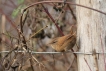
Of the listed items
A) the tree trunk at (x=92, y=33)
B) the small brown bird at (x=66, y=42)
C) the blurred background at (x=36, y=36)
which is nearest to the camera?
the tree trunk at (x=92, y=33)

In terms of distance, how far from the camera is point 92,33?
239cm

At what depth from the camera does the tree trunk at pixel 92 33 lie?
2.35 metres

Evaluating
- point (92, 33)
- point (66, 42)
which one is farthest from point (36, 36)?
point (92, 33)

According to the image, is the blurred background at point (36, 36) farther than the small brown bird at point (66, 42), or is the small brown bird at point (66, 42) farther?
the blurred background at point (36, 36)

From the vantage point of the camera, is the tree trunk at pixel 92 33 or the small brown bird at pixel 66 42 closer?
the tree trunk at pixel 92 33

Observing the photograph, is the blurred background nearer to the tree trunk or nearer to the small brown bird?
the small brown bird

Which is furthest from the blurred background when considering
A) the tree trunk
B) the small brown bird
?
the tree trunk

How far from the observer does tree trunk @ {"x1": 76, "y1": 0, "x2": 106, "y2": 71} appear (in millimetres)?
2352

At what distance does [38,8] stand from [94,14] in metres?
1.59

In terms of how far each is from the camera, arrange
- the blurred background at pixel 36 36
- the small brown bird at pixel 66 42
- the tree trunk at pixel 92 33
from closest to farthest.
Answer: the tree trunk at pixel 92 33 < the small brown bird at pixel 66 42 < the blurred background at pixel 36 36

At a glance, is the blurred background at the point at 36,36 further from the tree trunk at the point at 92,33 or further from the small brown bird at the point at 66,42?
the tree trunk at the point at 92,33

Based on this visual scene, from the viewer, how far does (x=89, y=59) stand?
95.4 inches

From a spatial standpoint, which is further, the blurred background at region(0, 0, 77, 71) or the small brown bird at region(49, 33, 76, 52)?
the blurred background at region(0, 0, 77, 71)

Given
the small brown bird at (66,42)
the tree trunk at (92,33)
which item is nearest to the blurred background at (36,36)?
the small brown bird at (66,42)
